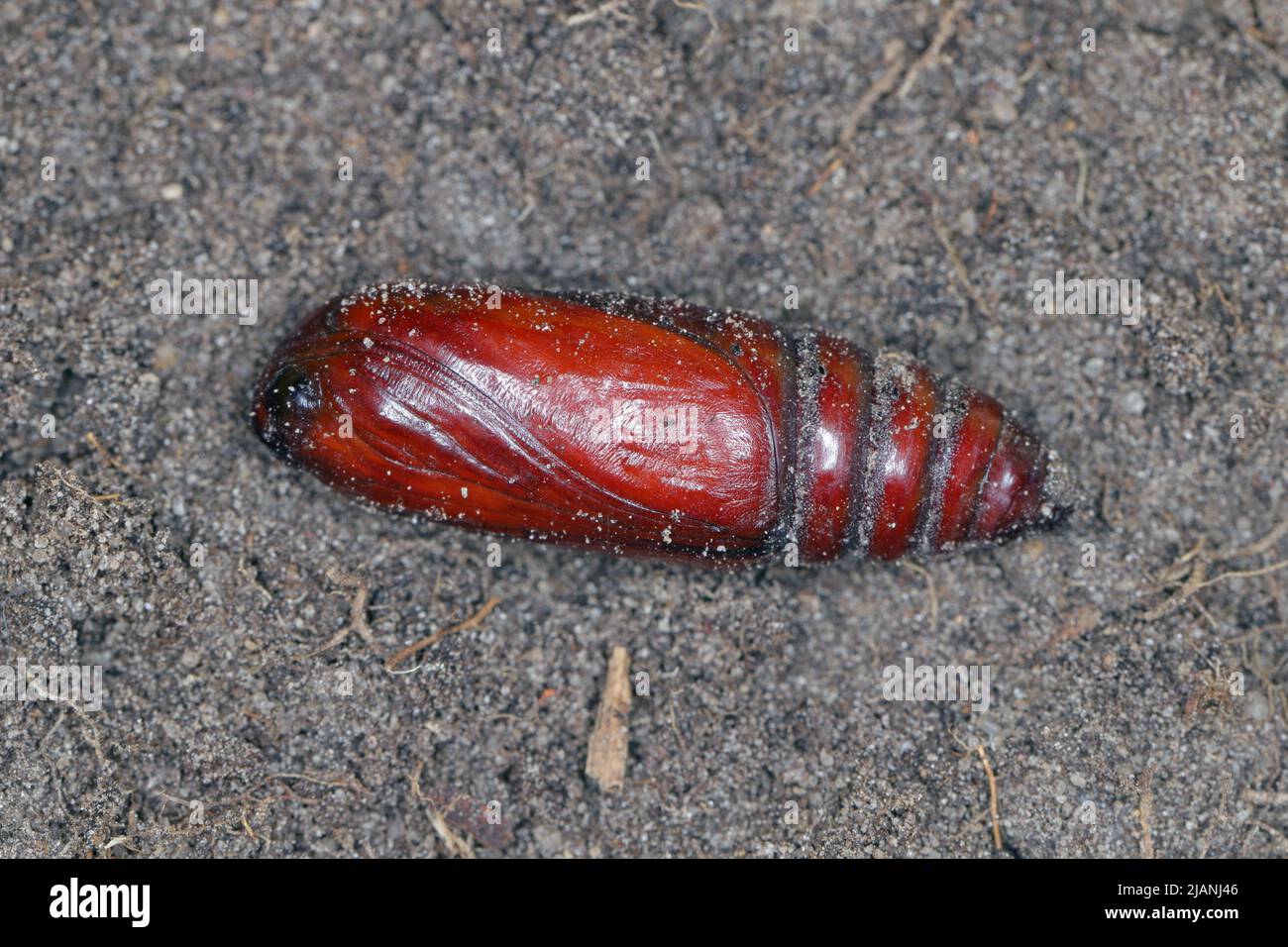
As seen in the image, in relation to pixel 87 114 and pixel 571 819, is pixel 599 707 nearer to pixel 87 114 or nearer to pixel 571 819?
pixel 571 819

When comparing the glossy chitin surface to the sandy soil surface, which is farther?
the sandy soil surface

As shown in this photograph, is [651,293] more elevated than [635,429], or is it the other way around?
[651,293]

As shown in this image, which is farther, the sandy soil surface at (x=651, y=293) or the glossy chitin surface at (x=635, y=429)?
the sandy soil surface at (x=651, y=293)

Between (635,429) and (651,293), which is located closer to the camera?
(635,429)
